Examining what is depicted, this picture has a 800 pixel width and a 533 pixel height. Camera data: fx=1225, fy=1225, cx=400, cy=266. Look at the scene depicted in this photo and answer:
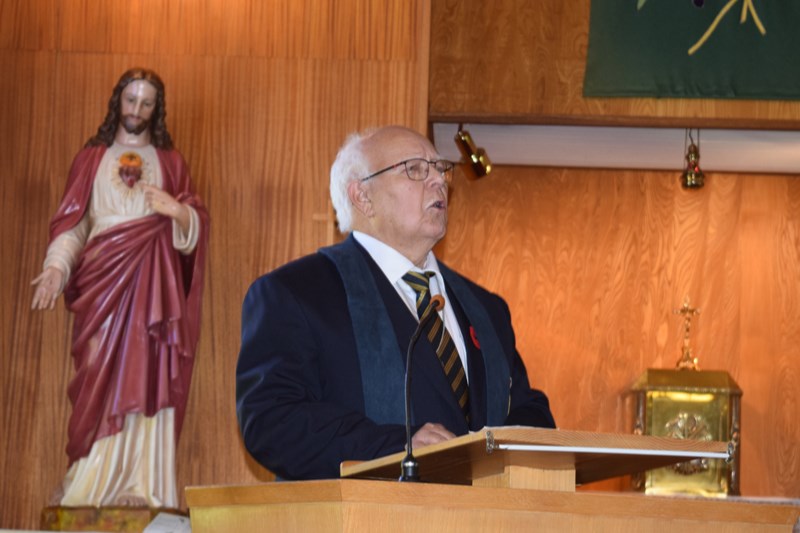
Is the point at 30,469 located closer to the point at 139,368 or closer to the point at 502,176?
the point at 139,368

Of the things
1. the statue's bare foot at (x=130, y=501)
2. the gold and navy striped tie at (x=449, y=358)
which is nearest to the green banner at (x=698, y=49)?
the statue's bare foot at (x=130, y=501)

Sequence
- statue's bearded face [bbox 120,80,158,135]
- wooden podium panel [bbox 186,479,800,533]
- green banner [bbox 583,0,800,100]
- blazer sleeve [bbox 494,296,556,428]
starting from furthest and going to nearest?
1. green banner [bbox 583,0,800,100]
2. statue's bearded face [bbox 120,80,158,135]
3. blazer sleeve [bbox 494,296,556,428]
4. wooden podium panel [bbox 186,479,800,533]

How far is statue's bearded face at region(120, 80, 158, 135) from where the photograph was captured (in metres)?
4.74

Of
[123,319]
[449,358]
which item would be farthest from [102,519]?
[449,358]

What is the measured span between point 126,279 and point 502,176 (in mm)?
2725

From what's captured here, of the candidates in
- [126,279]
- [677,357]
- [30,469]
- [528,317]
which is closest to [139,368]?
[126,279]

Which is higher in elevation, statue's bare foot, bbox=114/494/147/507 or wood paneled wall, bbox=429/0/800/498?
wood paneled wall, bbox=429/0/800/498

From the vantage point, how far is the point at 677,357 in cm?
652

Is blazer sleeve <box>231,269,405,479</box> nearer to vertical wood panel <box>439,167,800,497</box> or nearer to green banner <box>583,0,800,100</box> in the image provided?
green banner <box>583,0,800,100</box>

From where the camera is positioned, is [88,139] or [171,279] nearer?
[171,279]

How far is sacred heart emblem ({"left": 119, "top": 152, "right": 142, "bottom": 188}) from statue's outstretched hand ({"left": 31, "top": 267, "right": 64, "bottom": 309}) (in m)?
0.44

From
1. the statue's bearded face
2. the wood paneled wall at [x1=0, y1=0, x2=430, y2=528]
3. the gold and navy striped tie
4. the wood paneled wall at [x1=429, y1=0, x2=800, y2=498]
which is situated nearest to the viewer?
the gold and navy striped tie

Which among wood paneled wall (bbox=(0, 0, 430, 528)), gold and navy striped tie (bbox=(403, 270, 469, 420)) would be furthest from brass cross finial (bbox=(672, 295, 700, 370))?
gold and navy striped tie (bbox=(403, 270, 469, 420))

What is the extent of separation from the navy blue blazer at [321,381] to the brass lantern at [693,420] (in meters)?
2.89
